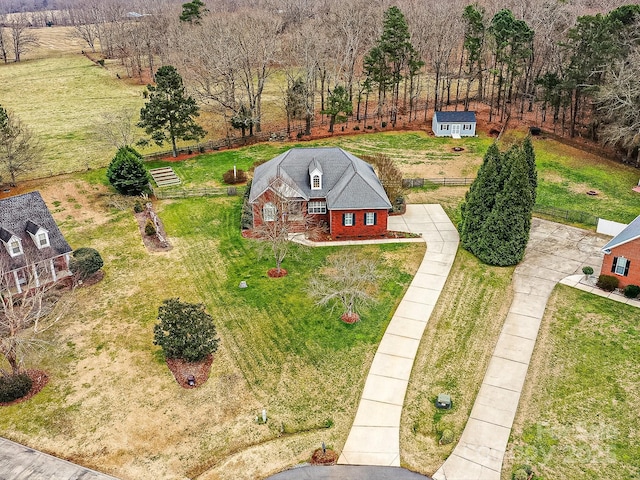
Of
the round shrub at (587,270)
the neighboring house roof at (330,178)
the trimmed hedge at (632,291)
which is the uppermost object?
the neighboring house roof at (330,178)

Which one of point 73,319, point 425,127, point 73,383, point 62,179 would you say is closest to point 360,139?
point 425,127

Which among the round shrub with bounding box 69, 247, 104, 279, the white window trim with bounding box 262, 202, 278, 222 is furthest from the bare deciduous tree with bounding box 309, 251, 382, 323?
the round shrub with bounding box 69, 247, 104, 279

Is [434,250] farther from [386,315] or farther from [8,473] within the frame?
[8,473]

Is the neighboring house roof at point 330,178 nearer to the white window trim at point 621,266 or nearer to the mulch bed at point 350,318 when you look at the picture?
the mulch bed at point 350,318

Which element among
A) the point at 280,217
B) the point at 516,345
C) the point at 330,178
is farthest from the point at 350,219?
the point at 516,345

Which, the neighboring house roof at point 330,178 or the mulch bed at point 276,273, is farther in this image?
the neighboring house roof at point 330,178

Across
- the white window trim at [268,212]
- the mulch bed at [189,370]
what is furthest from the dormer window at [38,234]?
the white window trim at [268,212]

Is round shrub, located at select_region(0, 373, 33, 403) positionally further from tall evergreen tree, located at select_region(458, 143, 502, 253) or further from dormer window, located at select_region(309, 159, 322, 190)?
tall evergreen tree, located at select_region(458, 143, 502, 253)

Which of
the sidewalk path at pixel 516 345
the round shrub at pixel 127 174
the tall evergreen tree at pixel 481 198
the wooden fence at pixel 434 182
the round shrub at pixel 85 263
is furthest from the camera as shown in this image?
the wooden fence at pixel 434 182
